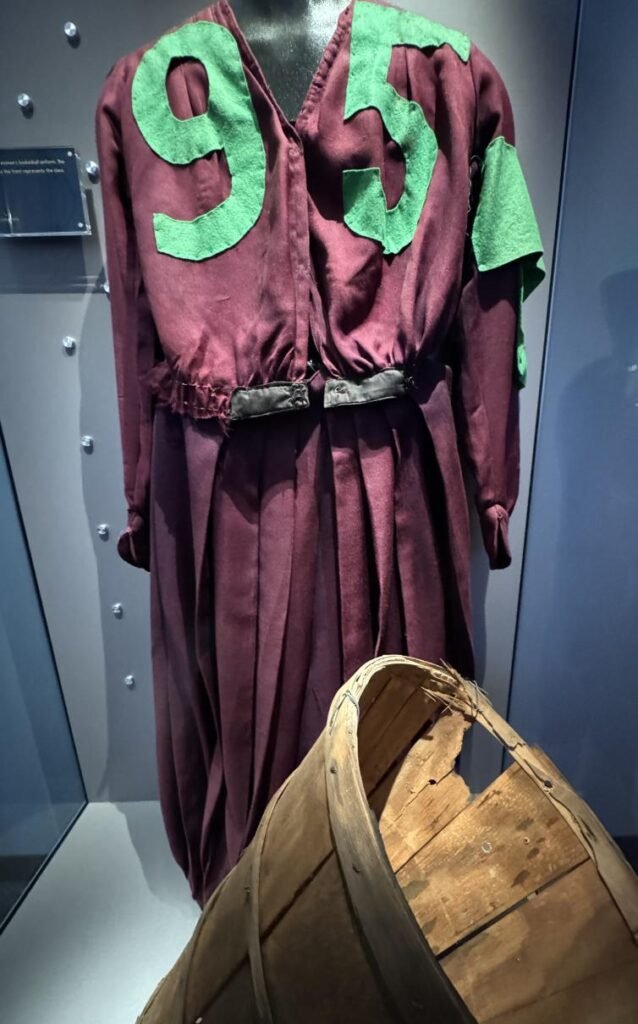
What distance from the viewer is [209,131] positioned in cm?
60

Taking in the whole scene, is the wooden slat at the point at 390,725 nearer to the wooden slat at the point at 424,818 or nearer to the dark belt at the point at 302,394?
the wooden slat at the point at 424,818

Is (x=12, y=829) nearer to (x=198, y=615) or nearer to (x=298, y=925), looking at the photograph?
(x=198, y=615)

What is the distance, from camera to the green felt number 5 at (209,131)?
0.60 meters

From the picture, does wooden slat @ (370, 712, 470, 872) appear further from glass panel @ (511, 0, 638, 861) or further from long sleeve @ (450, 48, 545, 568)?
glass panel @ (511, 0, 638, 861)

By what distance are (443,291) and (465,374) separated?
12cm

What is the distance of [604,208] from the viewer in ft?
2.64

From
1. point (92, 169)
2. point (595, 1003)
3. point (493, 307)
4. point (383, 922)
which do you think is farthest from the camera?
point (92, 169)

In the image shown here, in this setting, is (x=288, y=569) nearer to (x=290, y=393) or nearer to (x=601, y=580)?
(x=290, y=393)

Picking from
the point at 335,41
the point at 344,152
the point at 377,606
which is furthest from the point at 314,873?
the point at 335,41

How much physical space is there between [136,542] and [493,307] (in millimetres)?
561

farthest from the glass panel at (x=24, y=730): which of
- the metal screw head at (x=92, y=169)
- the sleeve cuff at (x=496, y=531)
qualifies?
the sleeve cuff at (x=496, y=531)

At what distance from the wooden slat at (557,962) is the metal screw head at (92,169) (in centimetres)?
110

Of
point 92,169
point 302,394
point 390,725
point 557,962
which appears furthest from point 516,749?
point 92,169

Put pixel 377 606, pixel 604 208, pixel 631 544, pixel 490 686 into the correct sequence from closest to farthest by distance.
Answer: pixel 377 606 < pixel 604 208 < pixel 631 544 < pixel 490 686
